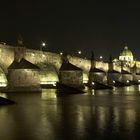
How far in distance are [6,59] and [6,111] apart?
2518 centimetres

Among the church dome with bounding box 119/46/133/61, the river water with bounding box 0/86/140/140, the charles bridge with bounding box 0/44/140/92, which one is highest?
the church dome with bounding box 119/46/133/61

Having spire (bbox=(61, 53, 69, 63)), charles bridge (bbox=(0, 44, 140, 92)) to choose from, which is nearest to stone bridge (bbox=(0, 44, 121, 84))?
charles bridge (bbox=(0, 44, 140, 92))

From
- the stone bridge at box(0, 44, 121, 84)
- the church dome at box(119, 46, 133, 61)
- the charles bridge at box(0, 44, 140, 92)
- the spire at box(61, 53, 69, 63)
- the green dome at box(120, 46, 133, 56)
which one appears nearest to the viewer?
the charles bridge at box(0, 44, 140, 92)

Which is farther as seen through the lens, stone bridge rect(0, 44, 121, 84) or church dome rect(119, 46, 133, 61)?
church dome rect(119, 46, 133, 61)

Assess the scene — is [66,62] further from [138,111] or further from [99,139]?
[99,139]

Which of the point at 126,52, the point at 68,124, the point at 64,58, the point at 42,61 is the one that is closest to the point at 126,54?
the point at 126,52

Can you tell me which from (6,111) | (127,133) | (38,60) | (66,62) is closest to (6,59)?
(38,60)

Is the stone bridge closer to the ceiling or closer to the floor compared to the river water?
closer to the ceiling

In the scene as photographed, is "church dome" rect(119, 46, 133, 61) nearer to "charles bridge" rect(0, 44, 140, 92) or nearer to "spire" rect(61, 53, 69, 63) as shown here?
"charles bridge" rect(0, 44, 140, 92)

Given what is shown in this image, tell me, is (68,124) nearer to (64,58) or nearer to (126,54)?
(64,58)

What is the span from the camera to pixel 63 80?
64.9 metres

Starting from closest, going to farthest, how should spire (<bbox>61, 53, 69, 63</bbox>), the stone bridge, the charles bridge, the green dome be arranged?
the charles bridge
the stone bridge
spire (<bbox>61, 53, 69, 63</bbox>)
the green dome

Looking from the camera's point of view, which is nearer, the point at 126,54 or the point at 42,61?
the point at 42,61

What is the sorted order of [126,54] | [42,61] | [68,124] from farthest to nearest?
[126,54], [42,61], [68,124]
